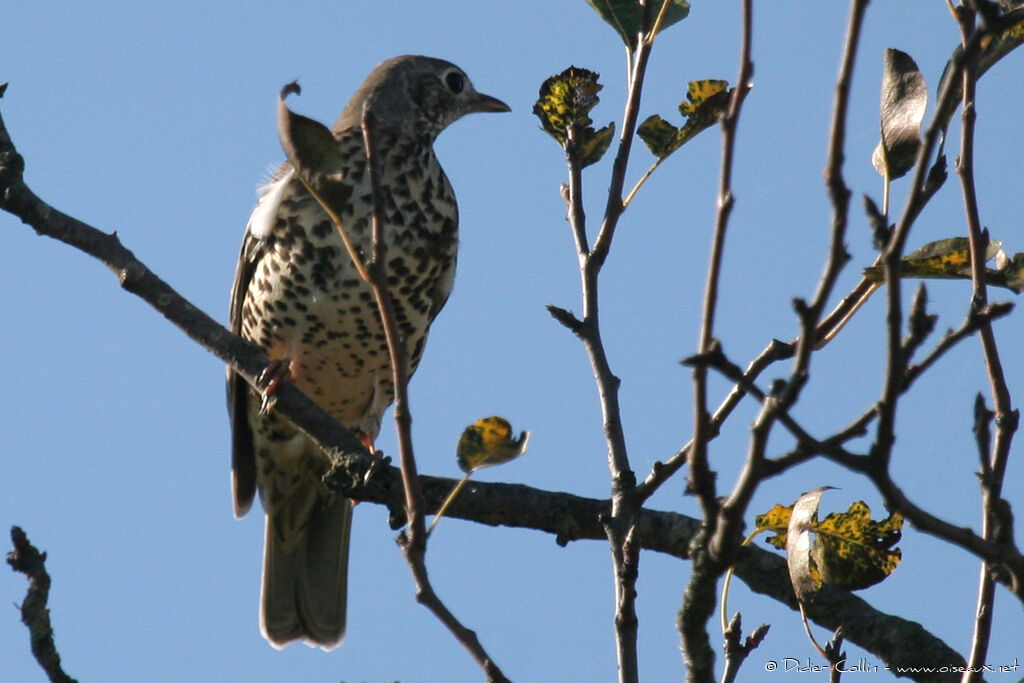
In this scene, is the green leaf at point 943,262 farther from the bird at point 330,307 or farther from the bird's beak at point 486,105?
the bird's beak at point 486,105

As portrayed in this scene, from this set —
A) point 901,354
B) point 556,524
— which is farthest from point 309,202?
point 901,354

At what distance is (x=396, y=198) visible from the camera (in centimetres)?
568

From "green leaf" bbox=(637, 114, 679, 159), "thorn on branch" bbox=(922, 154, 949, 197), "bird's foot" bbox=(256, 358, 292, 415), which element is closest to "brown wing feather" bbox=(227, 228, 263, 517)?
"bird's foot" bbox=(256, 358, 292, 415)

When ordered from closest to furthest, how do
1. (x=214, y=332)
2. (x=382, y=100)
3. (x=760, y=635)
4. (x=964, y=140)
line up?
(x=964, y=140) → (x=760, y=635) → (x=214, y=332) → (x=382, y=100)

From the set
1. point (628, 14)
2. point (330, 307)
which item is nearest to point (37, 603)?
point (628, 14)

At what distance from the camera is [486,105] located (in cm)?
694

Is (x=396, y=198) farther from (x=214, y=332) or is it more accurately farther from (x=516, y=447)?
(x=516, y=447)

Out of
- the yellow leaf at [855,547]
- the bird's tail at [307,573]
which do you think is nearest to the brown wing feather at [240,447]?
the bird's tail at [307,573]

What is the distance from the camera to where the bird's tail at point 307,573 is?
21.7 feet

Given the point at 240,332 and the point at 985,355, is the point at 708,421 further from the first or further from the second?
the point at 240,332

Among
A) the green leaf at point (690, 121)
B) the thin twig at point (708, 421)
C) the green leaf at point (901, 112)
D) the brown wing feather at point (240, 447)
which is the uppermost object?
the brown wing feather at point (240, 447)

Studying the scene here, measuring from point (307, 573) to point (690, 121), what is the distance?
403cm

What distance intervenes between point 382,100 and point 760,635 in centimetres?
408

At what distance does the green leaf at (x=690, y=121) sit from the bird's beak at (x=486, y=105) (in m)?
3.57
